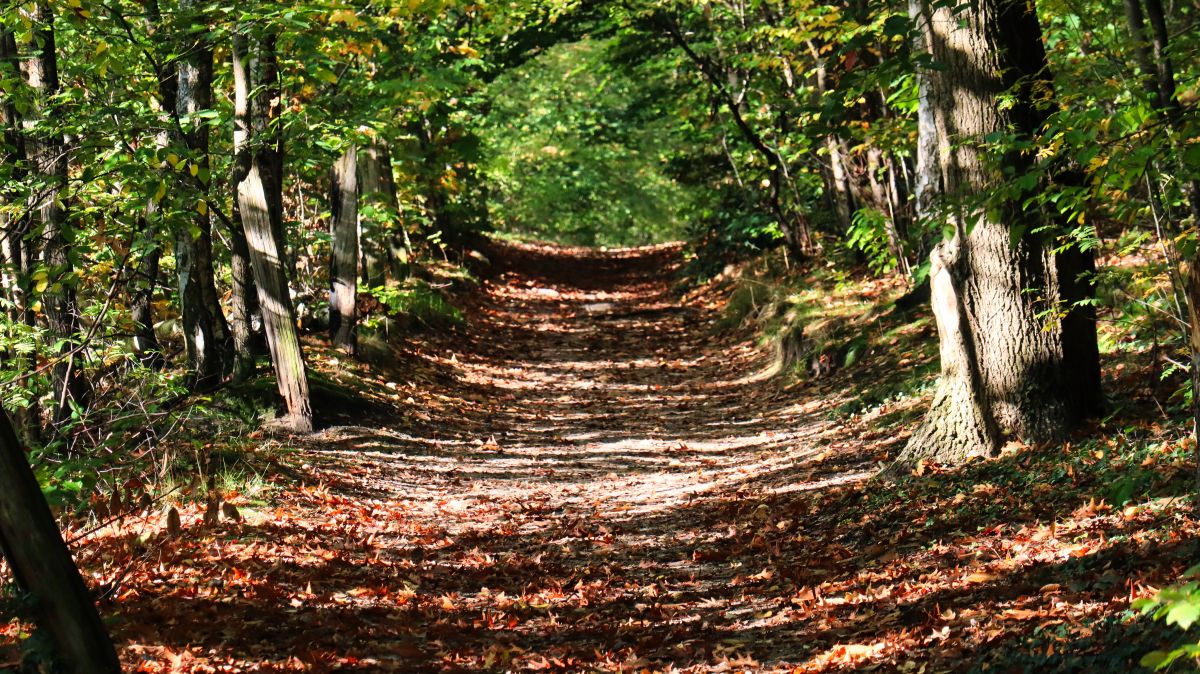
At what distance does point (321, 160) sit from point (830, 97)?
5.36 m

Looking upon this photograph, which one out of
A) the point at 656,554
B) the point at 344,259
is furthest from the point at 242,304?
the point at 656,554

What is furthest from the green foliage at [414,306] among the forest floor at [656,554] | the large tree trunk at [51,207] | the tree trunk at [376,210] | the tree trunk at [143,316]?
the large tree trunk at [51,207]

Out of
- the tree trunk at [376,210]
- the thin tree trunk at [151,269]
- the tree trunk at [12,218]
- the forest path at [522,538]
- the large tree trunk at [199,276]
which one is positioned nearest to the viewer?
the forest path at [522,538]

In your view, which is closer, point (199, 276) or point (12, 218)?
point (12, 218)

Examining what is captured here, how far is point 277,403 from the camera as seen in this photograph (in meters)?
9.33

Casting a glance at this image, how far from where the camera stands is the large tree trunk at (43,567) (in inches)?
122

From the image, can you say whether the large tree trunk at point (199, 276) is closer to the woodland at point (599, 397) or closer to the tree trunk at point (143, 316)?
the woodland at point (599, 397)

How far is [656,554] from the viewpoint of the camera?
20.9 feet

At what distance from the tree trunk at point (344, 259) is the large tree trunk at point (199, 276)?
229cm

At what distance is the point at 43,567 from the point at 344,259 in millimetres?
8717

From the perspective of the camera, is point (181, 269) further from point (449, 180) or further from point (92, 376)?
point (449, 180)

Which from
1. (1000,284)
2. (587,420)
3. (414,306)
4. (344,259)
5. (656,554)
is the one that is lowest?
(656,554)

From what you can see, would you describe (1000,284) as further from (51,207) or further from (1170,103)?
(51,207)

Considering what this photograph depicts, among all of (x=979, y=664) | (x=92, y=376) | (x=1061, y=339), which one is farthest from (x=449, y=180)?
(x=979, y=664)
